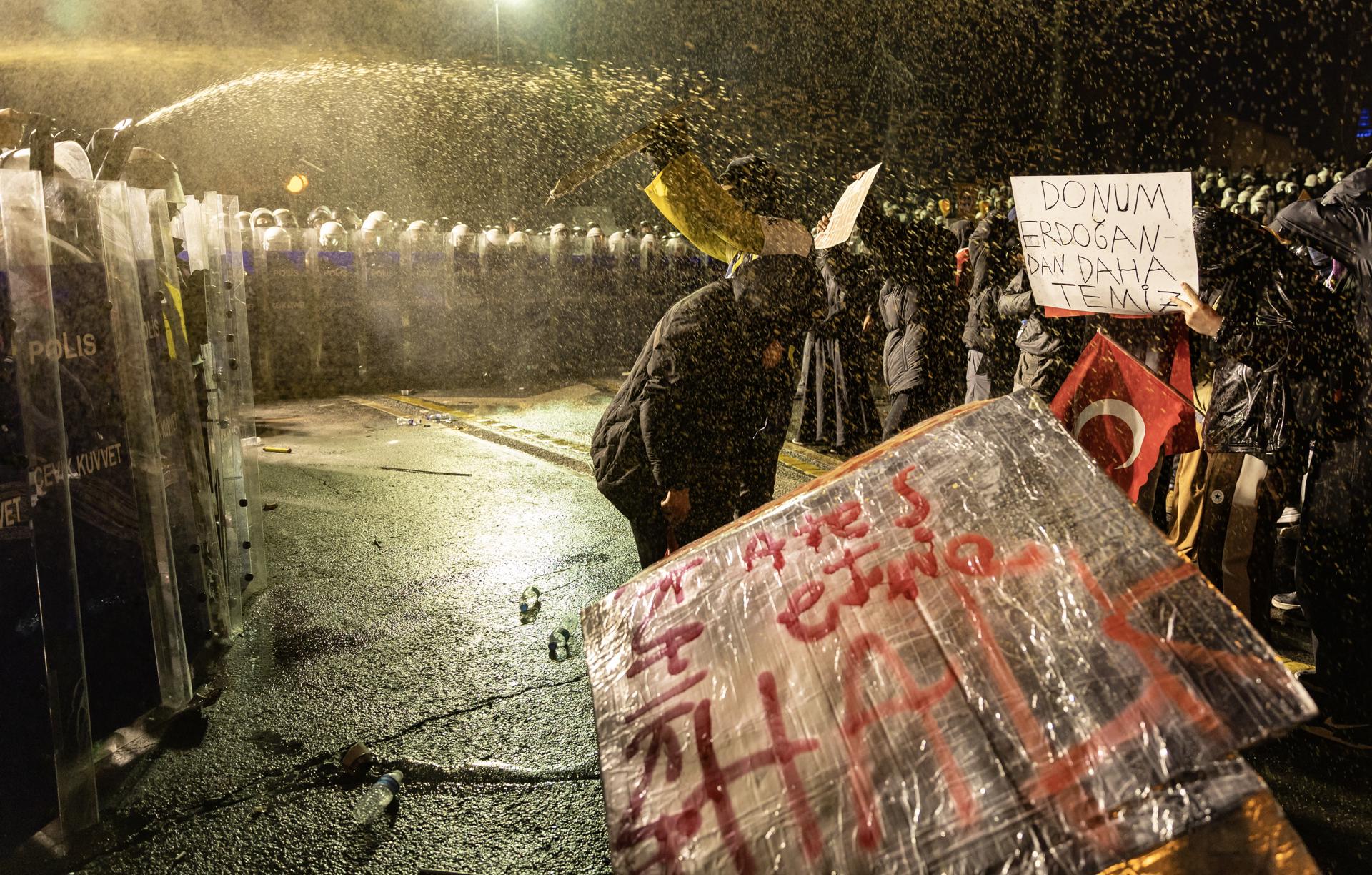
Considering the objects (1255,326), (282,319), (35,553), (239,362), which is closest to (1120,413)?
(1255,326)

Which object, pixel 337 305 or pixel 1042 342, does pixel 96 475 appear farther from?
pixel 337 305

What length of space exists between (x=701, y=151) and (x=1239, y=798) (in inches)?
882

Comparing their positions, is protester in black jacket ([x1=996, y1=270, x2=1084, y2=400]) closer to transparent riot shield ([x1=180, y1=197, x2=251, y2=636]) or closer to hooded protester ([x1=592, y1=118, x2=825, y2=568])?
hooded protester ([x1=592, y1=118, x2=825, y2=568])

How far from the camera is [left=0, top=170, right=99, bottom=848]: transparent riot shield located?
8.19ft

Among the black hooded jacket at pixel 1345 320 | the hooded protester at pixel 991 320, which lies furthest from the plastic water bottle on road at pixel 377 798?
the hooded protester at pixel 991 320

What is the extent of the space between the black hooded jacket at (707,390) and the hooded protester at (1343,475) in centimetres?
177

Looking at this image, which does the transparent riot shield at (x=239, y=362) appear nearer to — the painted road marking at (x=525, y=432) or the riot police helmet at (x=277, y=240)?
the painted road marking at (x=525, y=432)

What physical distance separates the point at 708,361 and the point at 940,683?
1.95 meters

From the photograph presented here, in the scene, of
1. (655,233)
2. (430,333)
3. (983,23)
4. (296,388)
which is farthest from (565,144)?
(296,388)

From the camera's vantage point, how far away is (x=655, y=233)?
16.6 metres

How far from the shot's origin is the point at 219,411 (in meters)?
4.37

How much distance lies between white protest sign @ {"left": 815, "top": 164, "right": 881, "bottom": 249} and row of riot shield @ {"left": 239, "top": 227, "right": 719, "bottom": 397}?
8.48 meters

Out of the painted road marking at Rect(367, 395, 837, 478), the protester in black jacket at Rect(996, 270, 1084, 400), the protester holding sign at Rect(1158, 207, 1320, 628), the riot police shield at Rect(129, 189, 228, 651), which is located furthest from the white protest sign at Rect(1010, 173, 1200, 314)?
the painted road marking at Rect(367, 395, 837, 478)

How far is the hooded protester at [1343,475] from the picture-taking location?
10.0 feet
